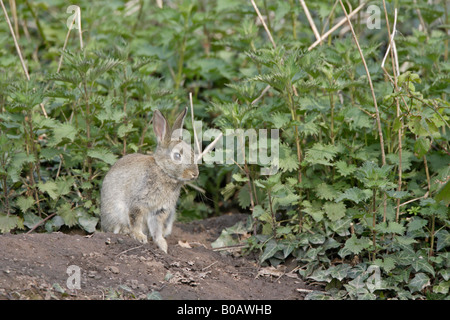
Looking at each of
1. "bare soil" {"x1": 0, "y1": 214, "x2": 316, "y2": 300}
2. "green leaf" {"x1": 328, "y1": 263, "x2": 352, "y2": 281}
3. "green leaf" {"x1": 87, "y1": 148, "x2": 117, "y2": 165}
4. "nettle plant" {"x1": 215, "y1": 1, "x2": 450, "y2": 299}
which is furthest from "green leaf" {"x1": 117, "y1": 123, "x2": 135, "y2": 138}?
"green leaf" {"x1": 328, "y1": 263, "x2": 352, "y2": 281}

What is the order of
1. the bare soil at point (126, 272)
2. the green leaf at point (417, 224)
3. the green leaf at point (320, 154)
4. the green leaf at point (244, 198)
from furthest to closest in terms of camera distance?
the green leaf at point (244, 198) → the green leaf at point (320, 154) → the green leaf at point (417, 224) → the bare soil at point (126, 272)

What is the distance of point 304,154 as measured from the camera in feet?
17.8

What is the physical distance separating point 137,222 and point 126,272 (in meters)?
0.79

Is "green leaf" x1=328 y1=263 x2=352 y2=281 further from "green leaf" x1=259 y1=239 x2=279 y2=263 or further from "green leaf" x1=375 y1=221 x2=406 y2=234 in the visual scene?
"green leaf" x1=259 y1=239 x2=279 y2=263

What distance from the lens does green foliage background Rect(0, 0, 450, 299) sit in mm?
4668

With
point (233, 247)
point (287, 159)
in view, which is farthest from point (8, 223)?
point (287, 159)

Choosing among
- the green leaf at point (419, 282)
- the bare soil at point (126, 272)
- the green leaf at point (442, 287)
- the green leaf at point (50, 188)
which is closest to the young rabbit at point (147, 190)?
the bare soil at point (126, 272)

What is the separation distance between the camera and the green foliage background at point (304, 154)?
15.3 feet

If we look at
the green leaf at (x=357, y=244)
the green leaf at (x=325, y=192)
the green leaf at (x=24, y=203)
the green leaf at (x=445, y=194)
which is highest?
the green leaf at (x=445, y=194)

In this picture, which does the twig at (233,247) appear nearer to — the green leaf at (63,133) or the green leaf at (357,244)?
the green leaf at (357,244)

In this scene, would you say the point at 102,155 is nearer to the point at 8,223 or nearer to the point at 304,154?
the point at 8,223
